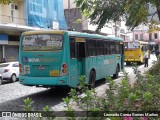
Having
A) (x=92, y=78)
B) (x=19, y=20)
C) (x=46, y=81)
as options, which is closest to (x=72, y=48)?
(x=46, y=81)

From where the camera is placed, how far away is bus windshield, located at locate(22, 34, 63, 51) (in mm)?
11641

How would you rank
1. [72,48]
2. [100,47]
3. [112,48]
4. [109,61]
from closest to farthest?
[72,48] → [100,47] → [109,61] → [112,48]

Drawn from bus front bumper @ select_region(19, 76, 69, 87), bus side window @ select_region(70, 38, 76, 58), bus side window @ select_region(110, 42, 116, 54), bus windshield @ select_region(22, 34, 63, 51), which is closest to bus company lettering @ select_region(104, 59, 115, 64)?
bus side window @ select_region(110, 42, 116, 54)

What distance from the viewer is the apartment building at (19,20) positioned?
26109 mm

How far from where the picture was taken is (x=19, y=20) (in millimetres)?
27859

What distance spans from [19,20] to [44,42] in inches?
662

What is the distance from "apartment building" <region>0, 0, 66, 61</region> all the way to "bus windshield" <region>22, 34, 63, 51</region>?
515 inches

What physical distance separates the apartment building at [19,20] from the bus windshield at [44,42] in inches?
515

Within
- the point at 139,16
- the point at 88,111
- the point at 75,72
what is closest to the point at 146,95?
the point at 88,111

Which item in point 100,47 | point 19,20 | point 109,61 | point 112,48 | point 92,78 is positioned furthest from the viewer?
point 19,20

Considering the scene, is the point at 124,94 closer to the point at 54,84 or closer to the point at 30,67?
the point at 54,84

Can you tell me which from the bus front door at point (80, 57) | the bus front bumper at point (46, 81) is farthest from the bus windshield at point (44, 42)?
the bus front door at point (80, 57)

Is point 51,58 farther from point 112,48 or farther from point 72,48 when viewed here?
point 112,48

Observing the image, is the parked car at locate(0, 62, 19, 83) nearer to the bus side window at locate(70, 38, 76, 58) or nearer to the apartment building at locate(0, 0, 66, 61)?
the apartment building at locate(0, 0, 66, 61)
